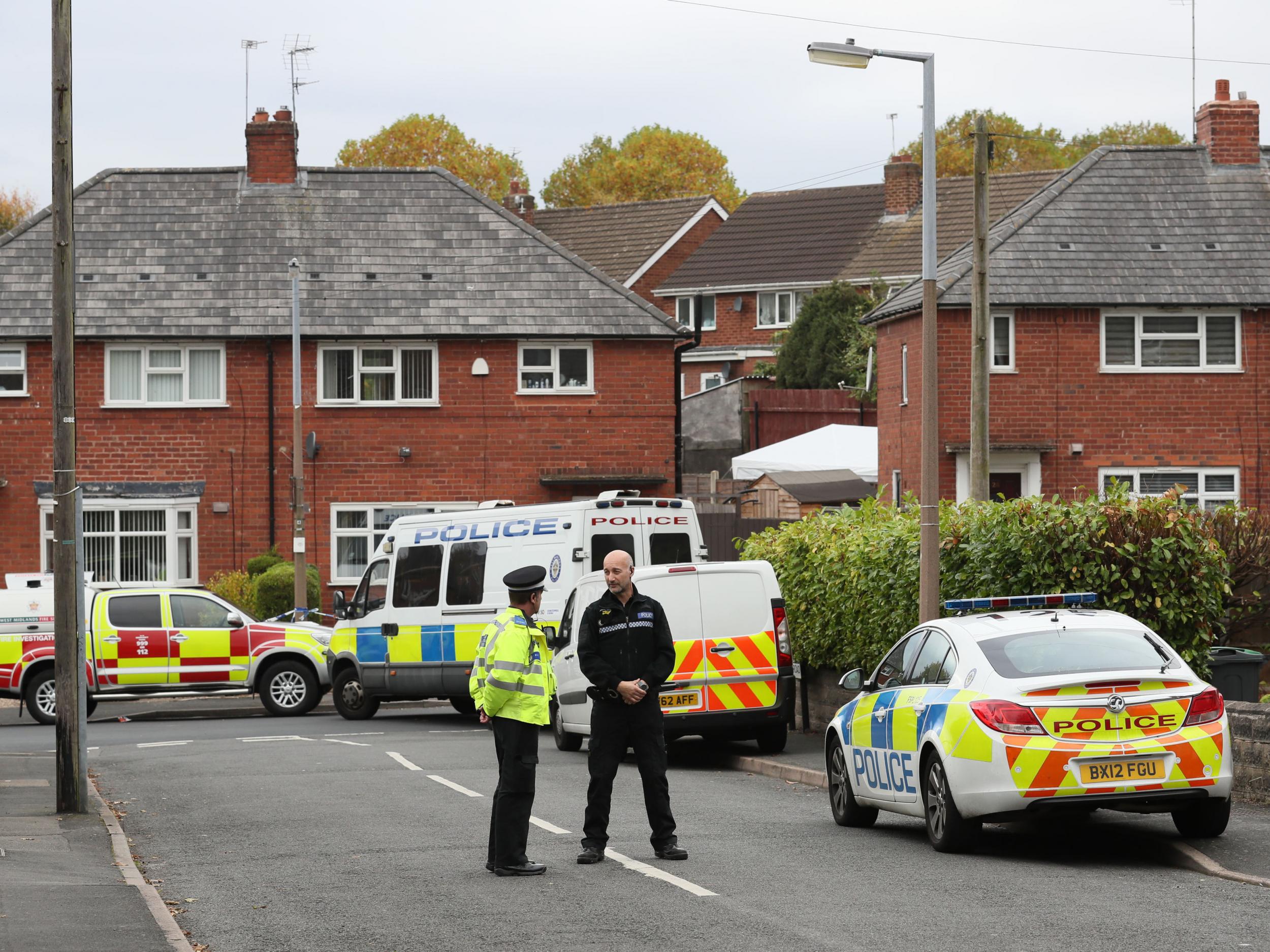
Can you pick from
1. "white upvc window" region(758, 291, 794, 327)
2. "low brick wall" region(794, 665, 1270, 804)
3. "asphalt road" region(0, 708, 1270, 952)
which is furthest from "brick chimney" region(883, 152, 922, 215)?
"low brick wall" region(794, 665, 1270, 804)

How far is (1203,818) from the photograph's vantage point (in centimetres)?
1041

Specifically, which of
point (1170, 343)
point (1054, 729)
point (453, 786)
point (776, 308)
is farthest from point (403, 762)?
point (776, 308)

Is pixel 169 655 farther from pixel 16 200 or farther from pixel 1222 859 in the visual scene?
pixel 16 200

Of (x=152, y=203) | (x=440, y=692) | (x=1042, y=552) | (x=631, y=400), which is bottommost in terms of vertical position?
(x=440, y=692)

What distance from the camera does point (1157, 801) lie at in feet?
32.6

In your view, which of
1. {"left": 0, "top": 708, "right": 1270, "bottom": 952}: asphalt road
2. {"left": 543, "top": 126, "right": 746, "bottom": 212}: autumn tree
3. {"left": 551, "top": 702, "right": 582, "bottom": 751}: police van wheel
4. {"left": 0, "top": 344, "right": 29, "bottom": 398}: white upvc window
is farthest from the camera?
{"left": 543, "top": 126, "right": 746, "bottom": 212}: autumn tree

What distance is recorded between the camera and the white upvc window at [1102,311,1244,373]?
32.8 meters

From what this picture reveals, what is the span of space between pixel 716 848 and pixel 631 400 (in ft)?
Result: 80.3

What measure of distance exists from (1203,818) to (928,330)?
6.27 meters

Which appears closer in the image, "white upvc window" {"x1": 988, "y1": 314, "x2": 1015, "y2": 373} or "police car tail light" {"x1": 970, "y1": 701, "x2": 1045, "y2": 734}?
"police car tail light" {"x1": 970, "y1": 701, "x2": 1045, "y2": 734}

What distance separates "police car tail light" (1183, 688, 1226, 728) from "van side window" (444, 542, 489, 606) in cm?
1241

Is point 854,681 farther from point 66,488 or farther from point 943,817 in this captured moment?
point 66,488

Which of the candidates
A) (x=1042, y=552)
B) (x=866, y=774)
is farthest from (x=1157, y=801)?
(x=1042, y=552)

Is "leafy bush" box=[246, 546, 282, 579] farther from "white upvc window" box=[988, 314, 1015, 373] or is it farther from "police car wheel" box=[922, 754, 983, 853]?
"police car wheel" box=[922, 754, 983, 853]
